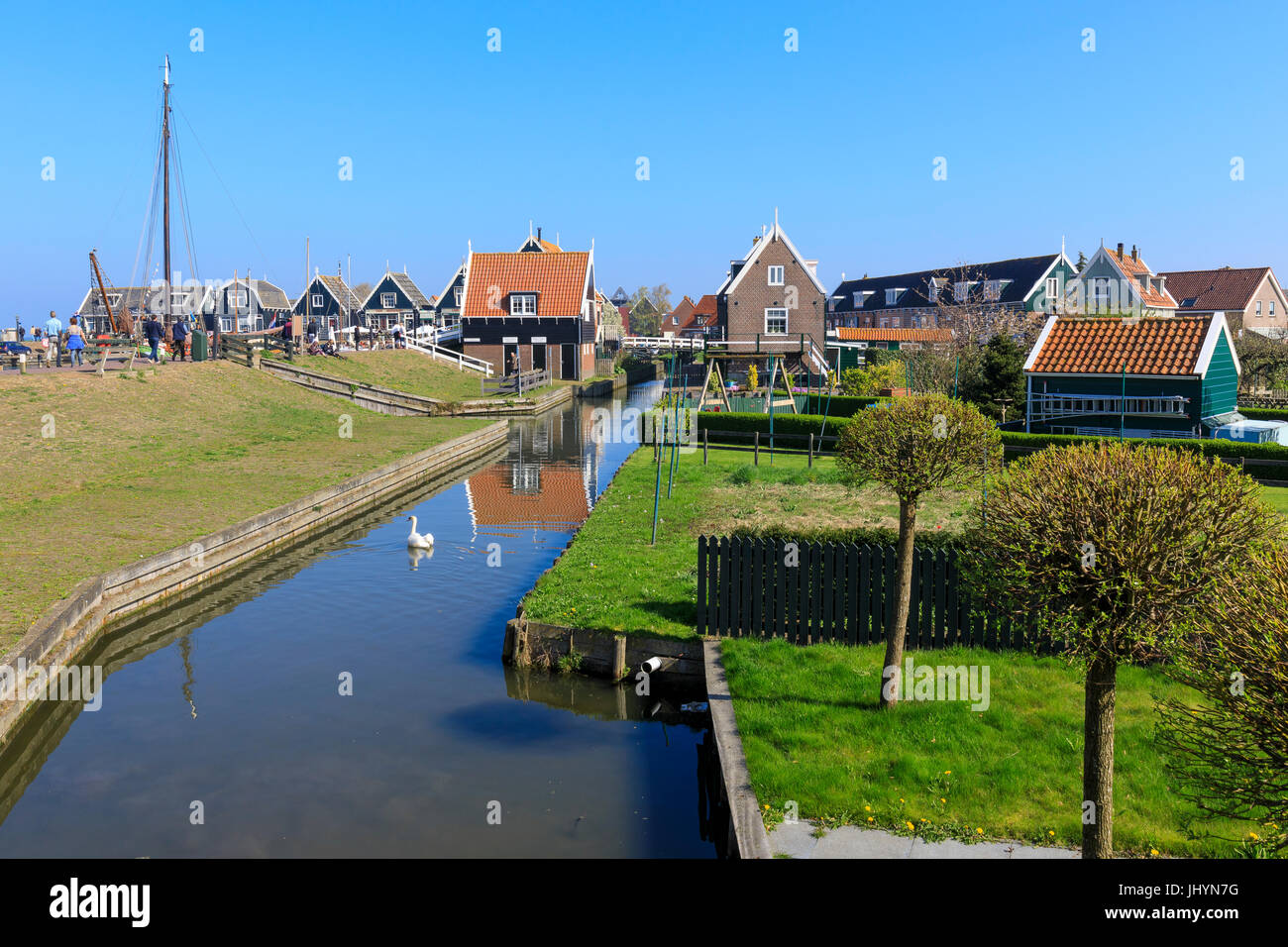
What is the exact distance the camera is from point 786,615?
1444cm

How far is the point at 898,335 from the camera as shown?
78875 mm

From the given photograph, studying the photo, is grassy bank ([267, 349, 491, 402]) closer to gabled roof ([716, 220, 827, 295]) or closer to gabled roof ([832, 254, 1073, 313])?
gabled roof ([716, 220, 827, 295])

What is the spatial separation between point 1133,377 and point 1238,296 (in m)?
63.8

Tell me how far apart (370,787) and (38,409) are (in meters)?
26.0

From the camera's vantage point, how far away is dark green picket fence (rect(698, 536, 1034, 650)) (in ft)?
45.1

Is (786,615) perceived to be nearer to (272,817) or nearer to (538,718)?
(538,718)

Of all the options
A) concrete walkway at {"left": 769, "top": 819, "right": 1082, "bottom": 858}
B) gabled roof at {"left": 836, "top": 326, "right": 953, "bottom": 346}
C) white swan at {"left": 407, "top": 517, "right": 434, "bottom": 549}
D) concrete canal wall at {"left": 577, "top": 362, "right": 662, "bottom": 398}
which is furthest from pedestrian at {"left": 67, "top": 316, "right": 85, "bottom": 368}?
gabled roof at {"left": 836, "top": 326, "right": 953, "bottom": 346}

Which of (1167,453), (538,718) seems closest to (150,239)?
(538,718)

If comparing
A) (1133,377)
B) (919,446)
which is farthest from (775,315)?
(919,446)

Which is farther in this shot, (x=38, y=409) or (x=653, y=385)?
(x=653, y=385)

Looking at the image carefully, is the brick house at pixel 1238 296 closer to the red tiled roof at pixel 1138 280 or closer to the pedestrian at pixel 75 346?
the red tiled roof at pixel 1138 280

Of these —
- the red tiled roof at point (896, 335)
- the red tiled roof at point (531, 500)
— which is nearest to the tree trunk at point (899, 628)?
the red tiled roof at point (531, 500)

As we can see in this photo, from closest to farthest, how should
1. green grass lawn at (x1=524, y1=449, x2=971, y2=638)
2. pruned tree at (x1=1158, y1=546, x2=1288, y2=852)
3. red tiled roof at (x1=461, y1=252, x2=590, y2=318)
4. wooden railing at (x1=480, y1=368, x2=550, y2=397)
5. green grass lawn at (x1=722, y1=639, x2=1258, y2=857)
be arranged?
1. pruned tree at (x1=1158, y1=546, x2=1288, y2=852)
2. green grass lawn at (x1=722, y1=639, x2=1258, y2=857)
3. green grass lawn at (x1=524, y1=449, x2=971, y2=638)
4. wooden railing at (x1=480, y1=368, x2=550, y2=397)
5. red tiled roof at (x1=461, y1=252, x2=590, y2=318)

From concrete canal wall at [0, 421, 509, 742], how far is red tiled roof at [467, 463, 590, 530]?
2.80m
